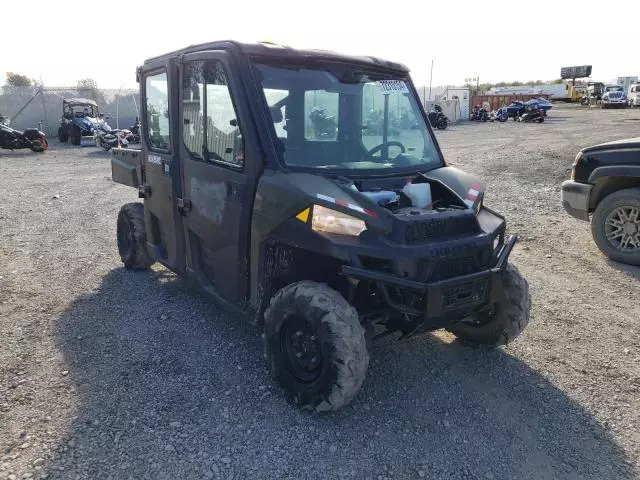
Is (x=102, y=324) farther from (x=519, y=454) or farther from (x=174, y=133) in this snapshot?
(x=519, y=454)

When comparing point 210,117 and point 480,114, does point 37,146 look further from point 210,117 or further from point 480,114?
point 480,114

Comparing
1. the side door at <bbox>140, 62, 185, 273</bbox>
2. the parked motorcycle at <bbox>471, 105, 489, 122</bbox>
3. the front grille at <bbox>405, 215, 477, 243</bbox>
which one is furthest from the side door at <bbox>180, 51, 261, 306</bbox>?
the parked motorcycle at <bbox>471, 105, 489, 122</bbox>

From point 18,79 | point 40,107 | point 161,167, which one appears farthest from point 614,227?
point 18,79

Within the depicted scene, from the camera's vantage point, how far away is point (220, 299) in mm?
4180

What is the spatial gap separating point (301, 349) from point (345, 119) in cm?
174

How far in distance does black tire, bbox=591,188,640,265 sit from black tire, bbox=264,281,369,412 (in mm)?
4536

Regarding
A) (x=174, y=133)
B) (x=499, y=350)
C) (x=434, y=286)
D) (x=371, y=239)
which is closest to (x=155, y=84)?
(x=174, y=133)

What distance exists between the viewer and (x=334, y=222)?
3.19 metres

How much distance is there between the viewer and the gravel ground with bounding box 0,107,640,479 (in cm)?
296

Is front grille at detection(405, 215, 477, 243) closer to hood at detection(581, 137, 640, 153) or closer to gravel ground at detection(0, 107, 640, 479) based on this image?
gravel ground at detection(0, 107, 640, 479)

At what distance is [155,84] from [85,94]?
28625 millimetres

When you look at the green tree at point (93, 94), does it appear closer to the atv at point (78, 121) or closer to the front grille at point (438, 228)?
the atv at point (78, 121)

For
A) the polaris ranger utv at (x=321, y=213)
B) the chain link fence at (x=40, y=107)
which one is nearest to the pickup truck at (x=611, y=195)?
the polaris ranger utv at (x=321, y=213)

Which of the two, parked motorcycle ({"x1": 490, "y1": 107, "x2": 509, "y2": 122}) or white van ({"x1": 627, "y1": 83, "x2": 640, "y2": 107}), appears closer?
parked motorcycle ({"x1": 490, "y1": 107, "x2": 509, "y2": 122})
